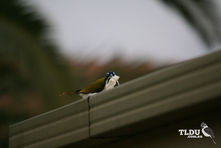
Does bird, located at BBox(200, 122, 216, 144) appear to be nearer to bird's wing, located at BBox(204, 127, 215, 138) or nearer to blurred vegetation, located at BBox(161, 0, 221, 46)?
bird's wing, located at BBox(204, 127, 215, 138)

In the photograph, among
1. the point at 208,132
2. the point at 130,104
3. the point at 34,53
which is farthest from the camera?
the point at 34,53

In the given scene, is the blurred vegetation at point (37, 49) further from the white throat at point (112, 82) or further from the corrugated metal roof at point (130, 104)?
the white throat at point (112, 82)

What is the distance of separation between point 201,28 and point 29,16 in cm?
250

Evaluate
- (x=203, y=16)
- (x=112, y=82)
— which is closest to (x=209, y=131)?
(x=112, y=82)

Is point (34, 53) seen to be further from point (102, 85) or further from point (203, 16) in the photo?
point (102, 85)

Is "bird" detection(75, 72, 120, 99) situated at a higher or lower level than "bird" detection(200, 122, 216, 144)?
higher

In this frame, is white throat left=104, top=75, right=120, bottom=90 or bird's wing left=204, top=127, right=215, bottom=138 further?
white throat left=104, top=75, right=120, bottom=90

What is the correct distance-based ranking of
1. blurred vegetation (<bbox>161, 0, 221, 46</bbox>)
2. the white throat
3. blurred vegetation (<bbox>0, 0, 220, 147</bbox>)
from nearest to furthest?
the white throat, blurred vegetation (<bbox>161, 0, 221, 46</bbox>), blurred vegetation (<bbox>0, 0, 220, 147</bbox>)

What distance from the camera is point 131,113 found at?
2750 mm

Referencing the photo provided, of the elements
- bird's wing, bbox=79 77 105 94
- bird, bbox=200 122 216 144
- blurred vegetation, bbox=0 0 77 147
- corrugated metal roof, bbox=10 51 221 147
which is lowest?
bird, bbox=200 122 216 144

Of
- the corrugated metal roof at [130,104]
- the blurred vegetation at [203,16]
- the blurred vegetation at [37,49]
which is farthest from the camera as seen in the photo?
the blurred vegetation at [37,49]

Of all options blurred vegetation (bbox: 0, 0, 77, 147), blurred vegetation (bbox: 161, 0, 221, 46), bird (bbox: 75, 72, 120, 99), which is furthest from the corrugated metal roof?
blurred vegetation (bbox: 161, 0, 221, 46)

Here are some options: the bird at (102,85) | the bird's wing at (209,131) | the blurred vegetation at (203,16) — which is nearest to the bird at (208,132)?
the bird's wing at (209,131)

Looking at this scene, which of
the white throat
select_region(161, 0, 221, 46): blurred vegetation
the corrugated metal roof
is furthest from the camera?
select_region(161, 0, 221, 46): blurred vegetation
